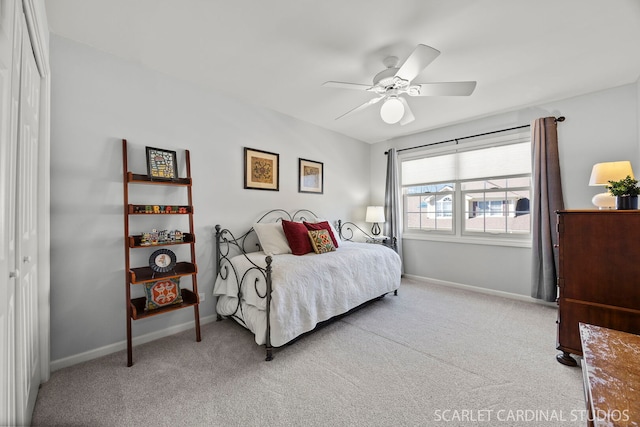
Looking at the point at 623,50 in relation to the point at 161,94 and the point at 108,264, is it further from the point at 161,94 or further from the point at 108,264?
the point at 108,264

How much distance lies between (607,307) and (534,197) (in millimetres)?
1759

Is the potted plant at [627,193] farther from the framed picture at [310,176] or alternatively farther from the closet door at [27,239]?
the closet door at [27,239]

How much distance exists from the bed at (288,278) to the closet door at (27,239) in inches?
50.8

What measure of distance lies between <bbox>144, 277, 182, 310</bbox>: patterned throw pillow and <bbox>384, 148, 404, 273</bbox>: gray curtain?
330cm

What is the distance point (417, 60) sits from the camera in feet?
6.13

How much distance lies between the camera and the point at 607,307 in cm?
184

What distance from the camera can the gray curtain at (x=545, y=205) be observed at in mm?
3090

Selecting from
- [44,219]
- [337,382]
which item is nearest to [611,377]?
[337,382]

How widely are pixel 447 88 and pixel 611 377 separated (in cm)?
206

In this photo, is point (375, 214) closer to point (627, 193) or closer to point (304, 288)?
point (304, 288)

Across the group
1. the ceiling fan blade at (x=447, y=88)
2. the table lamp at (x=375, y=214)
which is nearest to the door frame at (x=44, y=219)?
the ceiling fan blade at (x=447, y=88)

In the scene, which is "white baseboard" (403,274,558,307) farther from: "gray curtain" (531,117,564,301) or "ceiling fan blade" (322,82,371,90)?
"ceiling fan blade" (322,82,371,90)

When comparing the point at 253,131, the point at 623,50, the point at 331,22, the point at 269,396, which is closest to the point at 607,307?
the point at 623,50

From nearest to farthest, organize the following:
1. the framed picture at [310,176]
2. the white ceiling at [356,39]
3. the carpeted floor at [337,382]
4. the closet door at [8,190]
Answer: the closet door at [8,190] < the carpeted floor at [337,382] < the white ceiling at [356,39] < the framed picture at [310,176]
